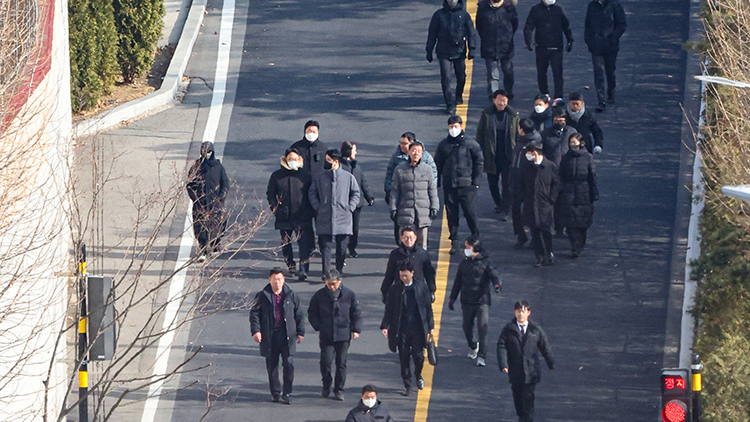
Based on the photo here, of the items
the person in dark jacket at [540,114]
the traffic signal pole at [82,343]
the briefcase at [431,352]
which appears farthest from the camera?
the person in dark jacket at [540,114]

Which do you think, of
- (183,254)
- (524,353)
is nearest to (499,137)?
(183,254)

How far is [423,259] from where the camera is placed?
1631 centimetres

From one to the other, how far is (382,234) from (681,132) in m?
5.47

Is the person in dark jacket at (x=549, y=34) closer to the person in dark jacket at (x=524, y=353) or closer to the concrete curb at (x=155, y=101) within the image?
the concrete curb at (x=155, y=101)

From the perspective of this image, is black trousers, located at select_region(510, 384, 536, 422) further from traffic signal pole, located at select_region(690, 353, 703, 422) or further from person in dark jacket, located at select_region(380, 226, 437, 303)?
traffic signal pole, located at select_region(690, 353, 703, 422)

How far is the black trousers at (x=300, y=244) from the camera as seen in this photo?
58.9 feet

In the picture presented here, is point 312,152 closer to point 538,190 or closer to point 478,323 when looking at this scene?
point 538,190

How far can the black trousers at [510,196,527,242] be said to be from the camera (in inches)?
723

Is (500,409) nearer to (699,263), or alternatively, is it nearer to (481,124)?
(699,263)

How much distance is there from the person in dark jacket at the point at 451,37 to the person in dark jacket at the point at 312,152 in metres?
3.62

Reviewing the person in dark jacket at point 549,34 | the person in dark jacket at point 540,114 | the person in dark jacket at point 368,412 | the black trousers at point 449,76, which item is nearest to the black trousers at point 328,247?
the person in dark jacket at point 540,114

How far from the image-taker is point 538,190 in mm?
18062

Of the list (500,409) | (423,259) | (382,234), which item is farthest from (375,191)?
(500,409)

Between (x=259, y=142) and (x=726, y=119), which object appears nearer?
(x=726, y=119)
